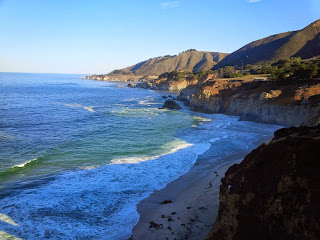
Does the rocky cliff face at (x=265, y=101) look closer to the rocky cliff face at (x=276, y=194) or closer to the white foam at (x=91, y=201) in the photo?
the white foam at (x=91, y=201)

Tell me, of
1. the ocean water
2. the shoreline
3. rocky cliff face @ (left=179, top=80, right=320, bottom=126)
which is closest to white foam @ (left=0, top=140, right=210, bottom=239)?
the ocean water

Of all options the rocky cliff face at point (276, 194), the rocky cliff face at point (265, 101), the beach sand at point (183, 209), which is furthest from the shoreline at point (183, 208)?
the rocky cliff face at point (265, 101)

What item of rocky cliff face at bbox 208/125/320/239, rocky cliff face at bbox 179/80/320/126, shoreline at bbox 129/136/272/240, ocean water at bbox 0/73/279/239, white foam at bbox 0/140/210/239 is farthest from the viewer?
rocky cliff face at bbox 179/80/320/126

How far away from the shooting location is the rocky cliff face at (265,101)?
3061 centimetres

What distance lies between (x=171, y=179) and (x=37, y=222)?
8.33 metres

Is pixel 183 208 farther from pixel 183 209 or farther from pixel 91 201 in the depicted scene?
pixel 91 201

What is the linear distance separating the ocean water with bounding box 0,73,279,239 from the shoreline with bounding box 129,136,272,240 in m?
0.57

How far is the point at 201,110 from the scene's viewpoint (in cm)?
5003

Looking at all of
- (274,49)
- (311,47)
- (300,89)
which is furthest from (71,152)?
(274,49)

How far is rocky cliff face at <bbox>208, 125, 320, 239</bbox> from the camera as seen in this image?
241 inches

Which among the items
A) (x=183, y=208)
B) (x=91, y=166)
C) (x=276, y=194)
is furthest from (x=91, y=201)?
(x=276, y=194)

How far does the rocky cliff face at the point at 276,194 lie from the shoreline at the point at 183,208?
7.75ft

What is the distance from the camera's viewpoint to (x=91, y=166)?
721 inches

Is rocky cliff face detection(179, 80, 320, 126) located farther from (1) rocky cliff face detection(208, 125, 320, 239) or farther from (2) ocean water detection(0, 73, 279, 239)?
(1) rocky cliff face detection(208, 125, 320, 239)
